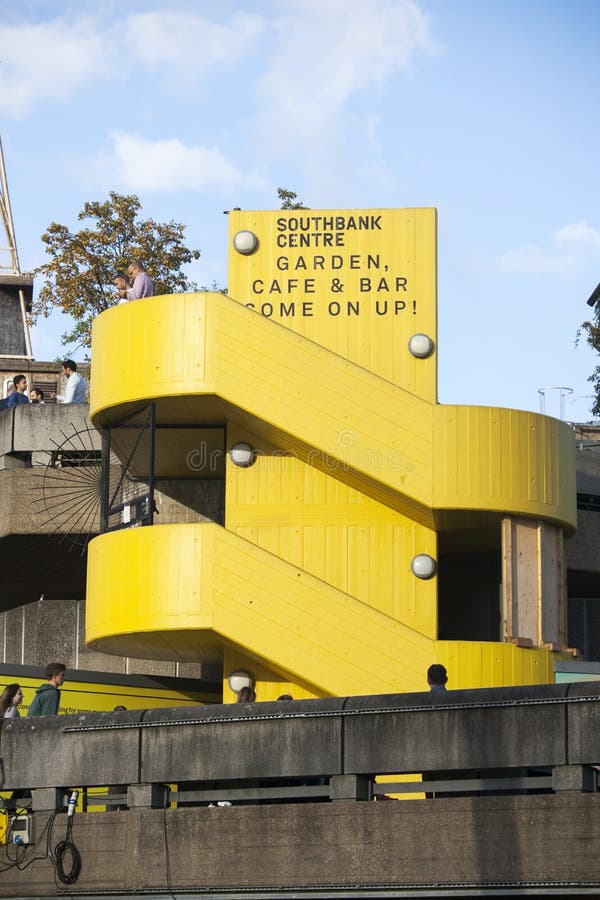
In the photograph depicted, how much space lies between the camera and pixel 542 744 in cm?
1326

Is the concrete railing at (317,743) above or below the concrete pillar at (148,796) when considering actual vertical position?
above

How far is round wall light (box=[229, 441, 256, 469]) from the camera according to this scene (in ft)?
78.9

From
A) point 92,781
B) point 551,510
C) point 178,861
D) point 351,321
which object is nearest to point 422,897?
point 178,861

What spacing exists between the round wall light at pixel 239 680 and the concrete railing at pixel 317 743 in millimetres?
7127

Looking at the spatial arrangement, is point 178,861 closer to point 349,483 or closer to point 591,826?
point 591,826

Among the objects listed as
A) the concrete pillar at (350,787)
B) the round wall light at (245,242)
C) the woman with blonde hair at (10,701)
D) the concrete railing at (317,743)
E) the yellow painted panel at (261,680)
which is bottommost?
the concrete pillar at (350,787)

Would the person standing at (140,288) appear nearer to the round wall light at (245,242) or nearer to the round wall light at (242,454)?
the round wall light at (245,242)

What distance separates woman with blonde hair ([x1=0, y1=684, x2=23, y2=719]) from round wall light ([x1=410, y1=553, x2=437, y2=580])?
767 centimetres

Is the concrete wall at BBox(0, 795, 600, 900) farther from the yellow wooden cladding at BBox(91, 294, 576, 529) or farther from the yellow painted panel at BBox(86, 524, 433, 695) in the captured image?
the yellow wooden cladding at BBox(91, 294, 576, 529)

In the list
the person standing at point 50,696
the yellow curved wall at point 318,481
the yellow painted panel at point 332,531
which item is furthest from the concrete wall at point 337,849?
the yellow painted panel at point 332,531

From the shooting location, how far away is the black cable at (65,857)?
1532 cm

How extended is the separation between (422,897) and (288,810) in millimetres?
1478

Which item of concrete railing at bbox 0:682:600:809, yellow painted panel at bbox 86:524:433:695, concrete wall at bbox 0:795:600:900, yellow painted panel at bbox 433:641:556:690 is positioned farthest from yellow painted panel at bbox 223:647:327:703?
concrete wall at bbox 0:795:600:900

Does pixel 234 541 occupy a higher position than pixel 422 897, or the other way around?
pixel 234 541
